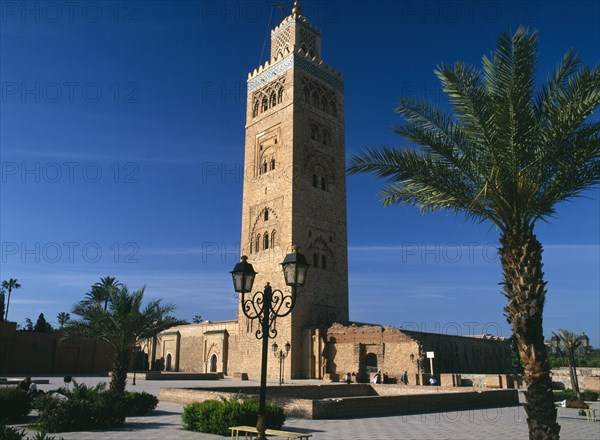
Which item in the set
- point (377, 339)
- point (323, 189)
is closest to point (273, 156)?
point (323, 189)

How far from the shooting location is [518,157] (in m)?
7.55

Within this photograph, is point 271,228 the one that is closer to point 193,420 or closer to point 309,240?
point 309,240

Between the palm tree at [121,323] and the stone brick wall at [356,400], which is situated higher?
the palm tree at [121,323]

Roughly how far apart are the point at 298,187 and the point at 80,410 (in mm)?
21612

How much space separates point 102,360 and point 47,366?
3.71 meters

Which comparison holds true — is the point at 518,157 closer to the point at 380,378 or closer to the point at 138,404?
the point at 138,404

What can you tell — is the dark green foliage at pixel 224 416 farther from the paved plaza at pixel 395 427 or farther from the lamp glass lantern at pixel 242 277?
the lamp glass lantern at pixel 242 277

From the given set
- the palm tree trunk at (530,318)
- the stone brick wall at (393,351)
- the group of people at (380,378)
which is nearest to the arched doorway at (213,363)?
the stone brick wall at (393,351)

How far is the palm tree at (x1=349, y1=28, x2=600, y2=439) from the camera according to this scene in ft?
22.9

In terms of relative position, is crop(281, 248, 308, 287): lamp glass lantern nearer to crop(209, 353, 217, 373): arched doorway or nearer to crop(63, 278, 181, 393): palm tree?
crop(63, 278, 181, 393): palm tree

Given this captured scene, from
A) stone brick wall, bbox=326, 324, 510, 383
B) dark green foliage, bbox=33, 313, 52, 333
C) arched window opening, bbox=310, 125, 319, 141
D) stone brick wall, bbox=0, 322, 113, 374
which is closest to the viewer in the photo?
stone brick wall, bbox=326, 324, 510, 383

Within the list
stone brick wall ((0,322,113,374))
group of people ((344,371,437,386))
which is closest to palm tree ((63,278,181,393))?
group of people ((344,371,437,386))

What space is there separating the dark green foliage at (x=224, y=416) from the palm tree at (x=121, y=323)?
3961mm

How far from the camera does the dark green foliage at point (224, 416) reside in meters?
9.66
